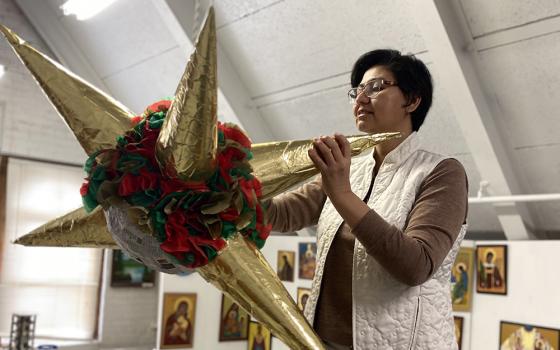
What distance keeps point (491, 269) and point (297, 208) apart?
2.26 metres

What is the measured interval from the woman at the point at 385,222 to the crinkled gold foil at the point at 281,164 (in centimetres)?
2

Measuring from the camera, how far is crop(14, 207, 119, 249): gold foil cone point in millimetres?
985

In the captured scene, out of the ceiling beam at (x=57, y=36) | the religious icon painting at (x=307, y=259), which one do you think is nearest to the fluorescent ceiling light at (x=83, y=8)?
the ceiling beam at (x=57, y=36)

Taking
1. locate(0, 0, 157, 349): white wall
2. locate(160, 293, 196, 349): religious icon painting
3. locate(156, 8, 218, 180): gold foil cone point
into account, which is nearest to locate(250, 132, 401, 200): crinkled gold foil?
locate(156, 8, 218, 180): gold foil cone point

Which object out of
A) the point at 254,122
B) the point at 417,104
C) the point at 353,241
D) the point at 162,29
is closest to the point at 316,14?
the point at 254,122

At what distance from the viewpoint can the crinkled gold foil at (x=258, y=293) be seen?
0.88 m

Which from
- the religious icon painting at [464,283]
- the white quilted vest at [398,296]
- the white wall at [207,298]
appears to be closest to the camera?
the white quilted vest at [398,296]

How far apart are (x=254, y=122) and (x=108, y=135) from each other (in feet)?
11.0

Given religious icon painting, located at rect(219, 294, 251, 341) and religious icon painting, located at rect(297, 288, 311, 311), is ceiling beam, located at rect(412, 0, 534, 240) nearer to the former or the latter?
religious icon painting, located at rect(297, 288, 311, 311)

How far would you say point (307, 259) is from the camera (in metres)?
4.38

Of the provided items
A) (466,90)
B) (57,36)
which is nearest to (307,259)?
(466,90)

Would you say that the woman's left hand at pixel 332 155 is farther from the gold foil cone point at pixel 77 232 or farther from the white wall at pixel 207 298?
the white wall at pixel 207 298

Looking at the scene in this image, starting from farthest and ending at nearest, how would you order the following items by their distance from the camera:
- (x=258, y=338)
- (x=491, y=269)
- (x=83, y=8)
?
(x=258, y=338) → (x=83, y=8) → (x=491, y=269)

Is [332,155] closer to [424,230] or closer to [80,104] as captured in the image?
[424,230]
